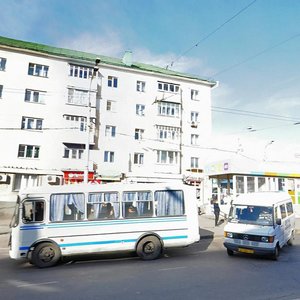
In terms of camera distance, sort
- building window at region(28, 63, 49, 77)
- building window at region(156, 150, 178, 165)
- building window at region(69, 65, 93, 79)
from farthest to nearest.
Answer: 1. building window at region(156, 150, 178, 165)
2. building window at region(69, 65, 93, 79)
3. building window at region(28, 63, 49, 77)

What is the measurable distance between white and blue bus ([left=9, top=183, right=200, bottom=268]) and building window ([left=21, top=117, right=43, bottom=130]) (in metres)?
19.9

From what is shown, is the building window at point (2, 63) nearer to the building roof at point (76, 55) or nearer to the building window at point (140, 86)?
the building roof at point (76, 55)

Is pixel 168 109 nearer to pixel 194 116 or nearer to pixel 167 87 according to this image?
pixel 167 87

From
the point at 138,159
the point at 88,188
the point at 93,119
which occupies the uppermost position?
the point at 93,119

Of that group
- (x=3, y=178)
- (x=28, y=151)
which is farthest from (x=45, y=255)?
(x=28, y=151)

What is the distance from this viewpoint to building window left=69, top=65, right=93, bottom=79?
29781mm

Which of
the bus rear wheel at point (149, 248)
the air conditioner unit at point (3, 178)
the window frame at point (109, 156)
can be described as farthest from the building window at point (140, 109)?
the bus rear wheel at point (149, 248)

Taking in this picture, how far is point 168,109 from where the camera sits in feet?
109

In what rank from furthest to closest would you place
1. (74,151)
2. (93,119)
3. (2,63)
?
(93,119), (74,151), (2,63)

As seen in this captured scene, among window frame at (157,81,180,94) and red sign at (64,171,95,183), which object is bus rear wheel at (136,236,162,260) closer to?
red sign at (64,171,95,183)

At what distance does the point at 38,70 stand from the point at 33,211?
23381 mm

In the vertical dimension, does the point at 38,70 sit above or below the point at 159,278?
above

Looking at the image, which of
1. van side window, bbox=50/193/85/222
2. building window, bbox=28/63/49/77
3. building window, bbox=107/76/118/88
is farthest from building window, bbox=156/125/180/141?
van side window, bbox=50/193/85/222

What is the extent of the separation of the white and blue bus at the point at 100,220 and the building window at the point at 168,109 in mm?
23300
